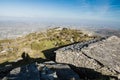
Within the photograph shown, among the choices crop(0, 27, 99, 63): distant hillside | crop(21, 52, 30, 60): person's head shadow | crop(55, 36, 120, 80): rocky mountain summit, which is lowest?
crop(21, 52, 30, 60): person's head shadow

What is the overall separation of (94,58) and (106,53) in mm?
1697

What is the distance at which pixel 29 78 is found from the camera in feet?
33.0

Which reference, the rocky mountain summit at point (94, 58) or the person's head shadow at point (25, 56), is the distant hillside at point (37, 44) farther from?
the rocky mountain summit at point (94, 58)

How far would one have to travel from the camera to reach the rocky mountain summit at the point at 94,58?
54.6 feet

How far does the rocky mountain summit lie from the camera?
16641 mm

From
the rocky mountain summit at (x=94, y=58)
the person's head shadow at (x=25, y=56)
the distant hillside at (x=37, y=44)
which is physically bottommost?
the person's head shadow at (x=25, y=56)

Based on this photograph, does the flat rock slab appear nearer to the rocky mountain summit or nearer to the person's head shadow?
the rocky mountain summit

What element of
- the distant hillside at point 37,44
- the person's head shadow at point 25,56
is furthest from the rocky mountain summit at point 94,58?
the distant hillside at point 37,44

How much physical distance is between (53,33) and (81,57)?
17.5 m

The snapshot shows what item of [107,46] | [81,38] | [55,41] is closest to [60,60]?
[107,46]

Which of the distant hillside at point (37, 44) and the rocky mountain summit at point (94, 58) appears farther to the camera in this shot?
the distant hillside at point (37, 44)

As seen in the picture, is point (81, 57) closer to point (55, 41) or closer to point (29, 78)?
point (29, 78)

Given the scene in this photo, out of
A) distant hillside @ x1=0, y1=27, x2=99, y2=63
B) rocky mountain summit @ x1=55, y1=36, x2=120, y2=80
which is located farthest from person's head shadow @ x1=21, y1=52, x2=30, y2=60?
rocky mountain summit @ x1=55, y1=36, x2=120, y2=80

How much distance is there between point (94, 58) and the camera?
57.5 ft
